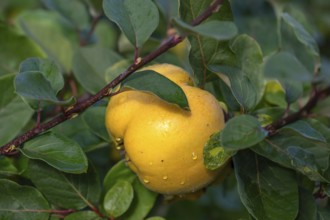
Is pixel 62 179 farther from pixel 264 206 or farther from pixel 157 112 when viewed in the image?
pixel 264 206

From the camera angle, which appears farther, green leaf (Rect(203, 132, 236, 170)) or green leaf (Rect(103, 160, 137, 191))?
green leaf (Rect(103, 160, 137, 191))

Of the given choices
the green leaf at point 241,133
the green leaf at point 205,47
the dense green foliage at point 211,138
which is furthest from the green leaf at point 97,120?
the green leaf at point 241,133

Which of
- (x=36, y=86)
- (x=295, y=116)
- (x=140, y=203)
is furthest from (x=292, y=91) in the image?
(x=36, y=86)

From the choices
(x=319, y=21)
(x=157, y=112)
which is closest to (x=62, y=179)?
(x=157, y=112)

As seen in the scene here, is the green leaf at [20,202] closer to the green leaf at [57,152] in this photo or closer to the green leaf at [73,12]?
the green leaf at [57,152]

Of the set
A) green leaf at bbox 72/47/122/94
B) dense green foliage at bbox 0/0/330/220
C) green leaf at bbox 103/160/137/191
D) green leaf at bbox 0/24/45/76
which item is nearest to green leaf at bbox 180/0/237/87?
dense green foliage at bbox 0/0/330/220

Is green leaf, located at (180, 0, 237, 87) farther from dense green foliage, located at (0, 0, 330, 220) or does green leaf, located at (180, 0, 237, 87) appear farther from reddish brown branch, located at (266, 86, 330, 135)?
reddish brown branch, located at (266, 86, 330, 135)

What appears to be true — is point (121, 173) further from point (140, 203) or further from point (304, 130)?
point (304, 130)

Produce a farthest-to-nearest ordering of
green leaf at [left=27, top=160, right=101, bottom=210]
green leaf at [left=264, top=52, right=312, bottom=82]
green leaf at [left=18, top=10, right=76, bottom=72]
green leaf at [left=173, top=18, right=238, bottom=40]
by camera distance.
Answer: green leaf at [left=18, top=10, right=76, bottom=72] < green leaf at [left=27, top=160, right=101, bottom=210] < green leaf at [left=264, top=52, right=312, bottom=82] < green leaf at [left=173, top=18, right=238, bottom=40]
